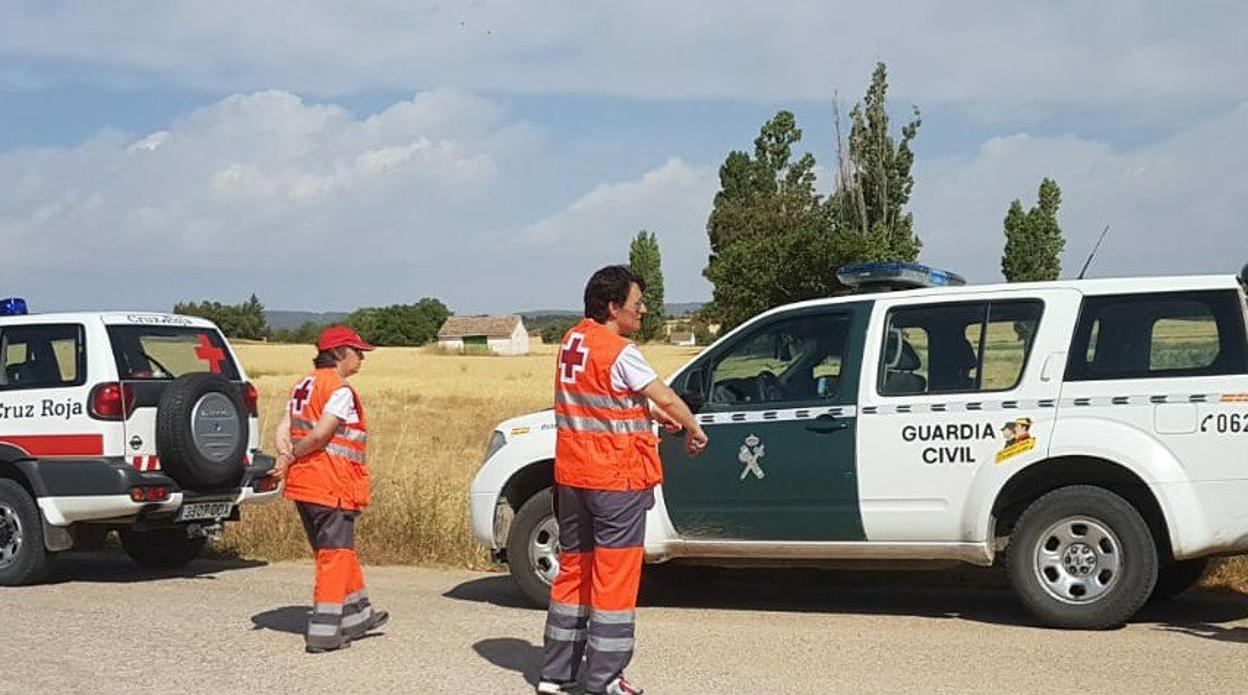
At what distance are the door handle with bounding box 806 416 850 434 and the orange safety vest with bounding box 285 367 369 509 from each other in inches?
103

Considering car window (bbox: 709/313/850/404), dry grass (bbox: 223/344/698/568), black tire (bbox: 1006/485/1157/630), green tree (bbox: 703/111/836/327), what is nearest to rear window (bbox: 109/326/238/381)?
dry grass (bbox: 223/344/698/568)

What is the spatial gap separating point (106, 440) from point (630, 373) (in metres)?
5.39

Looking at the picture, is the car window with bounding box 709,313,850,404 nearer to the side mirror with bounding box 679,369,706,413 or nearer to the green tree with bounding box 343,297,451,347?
the side mirror with bounding box 679,369,706,413

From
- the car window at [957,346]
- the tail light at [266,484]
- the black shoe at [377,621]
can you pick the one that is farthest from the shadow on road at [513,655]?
the tail light at [266,484]

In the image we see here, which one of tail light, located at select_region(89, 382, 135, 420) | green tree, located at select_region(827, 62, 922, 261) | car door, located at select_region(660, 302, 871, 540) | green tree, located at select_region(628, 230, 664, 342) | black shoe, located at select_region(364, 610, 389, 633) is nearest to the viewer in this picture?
black shoe, located at select_region(364, 610, 389, 633)

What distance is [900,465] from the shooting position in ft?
27.8

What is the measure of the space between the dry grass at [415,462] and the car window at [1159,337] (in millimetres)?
5004

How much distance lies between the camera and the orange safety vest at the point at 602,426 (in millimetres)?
6418

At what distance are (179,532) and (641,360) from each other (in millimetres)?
6649

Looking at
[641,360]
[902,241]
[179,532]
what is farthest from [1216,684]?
[902,241]

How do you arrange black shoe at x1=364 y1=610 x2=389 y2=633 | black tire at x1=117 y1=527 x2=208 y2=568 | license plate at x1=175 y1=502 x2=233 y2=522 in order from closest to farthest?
black shoe at x1=364 y1=610 x2=389 y2=633 < license plate at x1=175 y1=502 x2=233 y2=522 < black tire at x1=117 y1=527 x2=208 y2=568

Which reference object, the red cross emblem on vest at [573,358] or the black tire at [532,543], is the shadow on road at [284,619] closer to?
the black tire at [532,543]

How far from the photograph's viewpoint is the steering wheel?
8.97 meters

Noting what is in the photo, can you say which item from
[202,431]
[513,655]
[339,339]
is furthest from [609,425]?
[202,431]
